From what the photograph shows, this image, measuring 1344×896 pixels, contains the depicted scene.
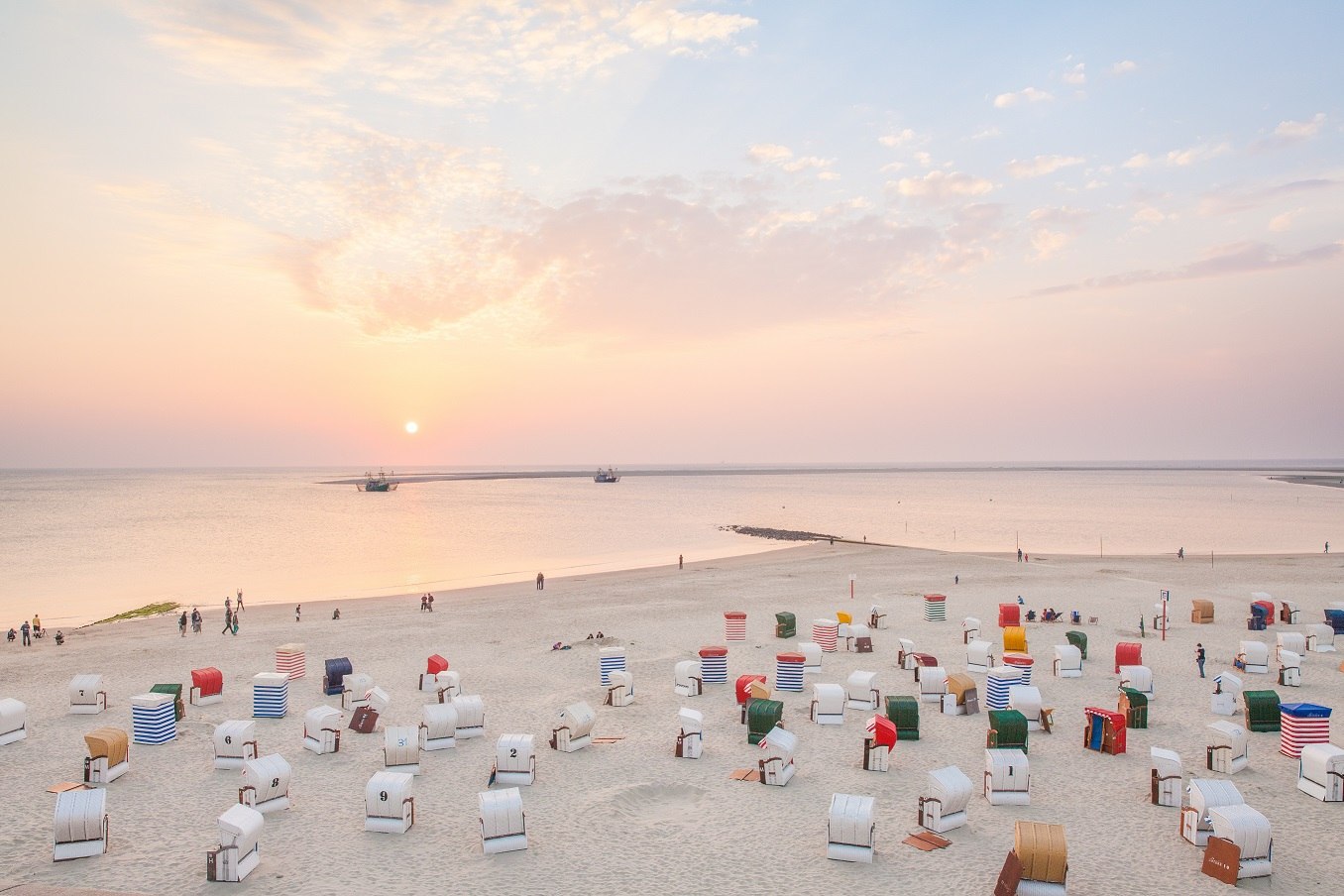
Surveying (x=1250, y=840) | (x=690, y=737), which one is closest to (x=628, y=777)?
(x=690, y=737)

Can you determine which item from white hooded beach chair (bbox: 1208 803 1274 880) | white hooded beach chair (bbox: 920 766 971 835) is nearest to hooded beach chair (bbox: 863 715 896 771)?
white hooded beach chair (bbox: 920 766 971 835)

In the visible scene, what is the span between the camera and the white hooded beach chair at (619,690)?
24391 millimetres

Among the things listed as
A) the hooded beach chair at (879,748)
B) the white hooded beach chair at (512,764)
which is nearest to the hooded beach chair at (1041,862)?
the hooded beach chair at (879,748)

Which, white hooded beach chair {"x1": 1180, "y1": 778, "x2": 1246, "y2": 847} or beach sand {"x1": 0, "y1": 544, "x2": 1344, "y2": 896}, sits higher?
white hooded beach chair {"x1": 1180, "y1": 778, "x2": 1246, "y2": 847}

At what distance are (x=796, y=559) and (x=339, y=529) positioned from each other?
67.3 m

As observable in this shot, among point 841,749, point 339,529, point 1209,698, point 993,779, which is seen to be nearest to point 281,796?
point 841,749

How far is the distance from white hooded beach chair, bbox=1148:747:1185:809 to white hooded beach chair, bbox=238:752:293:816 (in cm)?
1887

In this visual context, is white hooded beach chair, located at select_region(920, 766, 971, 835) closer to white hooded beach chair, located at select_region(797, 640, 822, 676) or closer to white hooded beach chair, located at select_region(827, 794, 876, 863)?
white hooded beach chair, located at select_region(827, 794, 876, 863)

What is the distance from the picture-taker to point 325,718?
20.3 metres

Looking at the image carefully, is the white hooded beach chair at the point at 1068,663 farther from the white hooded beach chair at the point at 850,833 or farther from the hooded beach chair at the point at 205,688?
the hooded beach chair at the point at 205,688

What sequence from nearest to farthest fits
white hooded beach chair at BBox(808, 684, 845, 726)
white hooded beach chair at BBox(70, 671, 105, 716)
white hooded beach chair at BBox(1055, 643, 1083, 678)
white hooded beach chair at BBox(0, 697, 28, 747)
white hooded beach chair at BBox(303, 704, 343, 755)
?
white hooded beach chair at BBox(303, 704, 343, 755) < white hooded beach chair at BBox(0, 697, 28, 747) < white hooded beach chair at BBox(808, 684, 845, 726) < white hooded beach chair at BBox(70, 671, 105, 716) < white hooded beach chair at BBox(1055, 643, 1083, 678)

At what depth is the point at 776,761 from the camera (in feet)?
59.5

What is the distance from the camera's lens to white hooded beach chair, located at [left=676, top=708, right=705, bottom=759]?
781 inches

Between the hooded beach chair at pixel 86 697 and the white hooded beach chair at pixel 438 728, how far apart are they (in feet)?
37.2
